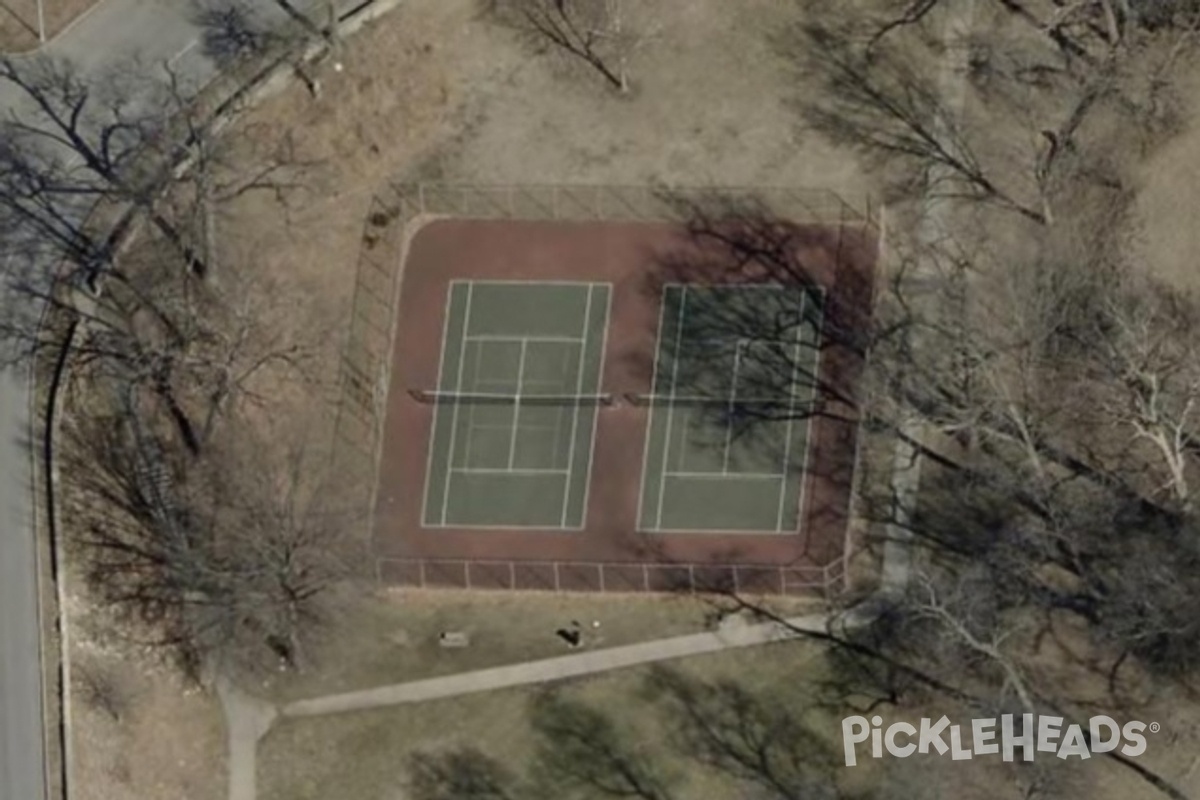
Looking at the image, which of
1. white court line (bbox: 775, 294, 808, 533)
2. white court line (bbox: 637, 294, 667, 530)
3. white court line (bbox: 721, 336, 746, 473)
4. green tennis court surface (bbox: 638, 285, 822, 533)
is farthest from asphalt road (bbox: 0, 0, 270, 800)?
white court line (bbox: 775, 294, 808, 533)

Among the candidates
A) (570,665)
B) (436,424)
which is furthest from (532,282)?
(570,665)

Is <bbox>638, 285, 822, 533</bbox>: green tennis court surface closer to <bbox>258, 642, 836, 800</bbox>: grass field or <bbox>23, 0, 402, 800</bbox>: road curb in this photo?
<bbox>258, 642, 836, 800</bbox>: grass field

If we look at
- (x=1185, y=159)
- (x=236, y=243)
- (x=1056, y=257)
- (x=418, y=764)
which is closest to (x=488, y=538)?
(x=418, y=764)

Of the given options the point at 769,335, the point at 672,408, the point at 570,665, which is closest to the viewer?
the point at 570,665

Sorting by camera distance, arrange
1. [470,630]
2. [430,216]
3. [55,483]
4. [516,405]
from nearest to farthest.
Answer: [470,630] < [55,483] < [516,405] < [430,216]

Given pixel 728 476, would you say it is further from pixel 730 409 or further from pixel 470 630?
pixel 470 630

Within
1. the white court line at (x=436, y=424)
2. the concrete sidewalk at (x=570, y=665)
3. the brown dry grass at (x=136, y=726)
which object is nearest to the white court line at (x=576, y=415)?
the white court line at (x=436, y=424)

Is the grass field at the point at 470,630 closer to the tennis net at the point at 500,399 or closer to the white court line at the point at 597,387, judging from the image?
the white court line at the point at 597,387
